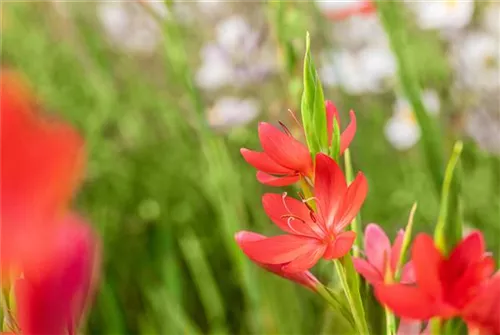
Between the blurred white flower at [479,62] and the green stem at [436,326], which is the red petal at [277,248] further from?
the blurred white flower at [479,62]

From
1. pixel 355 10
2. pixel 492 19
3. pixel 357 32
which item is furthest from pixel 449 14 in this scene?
pixel 355 10

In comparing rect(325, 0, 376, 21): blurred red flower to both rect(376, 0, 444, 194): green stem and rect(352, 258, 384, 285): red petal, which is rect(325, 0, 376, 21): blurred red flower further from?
rect(352, 258, 384, 285): red petal

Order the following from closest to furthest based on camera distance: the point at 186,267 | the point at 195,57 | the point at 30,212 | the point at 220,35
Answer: the point at 30,212, the point at 220,35, the point at 186,267, the point at 195,57

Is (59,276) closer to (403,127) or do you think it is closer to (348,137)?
(348,137)

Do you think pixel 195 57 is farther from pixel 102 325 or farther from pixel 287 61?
pixel 287 61

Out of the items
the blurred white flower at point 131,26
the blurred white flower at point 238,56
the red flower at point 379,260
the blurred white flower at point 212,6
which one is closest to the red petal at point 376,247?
the red flower at point 379,260

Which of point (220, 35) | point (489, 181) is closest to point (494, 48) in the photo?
point (489, 181)
